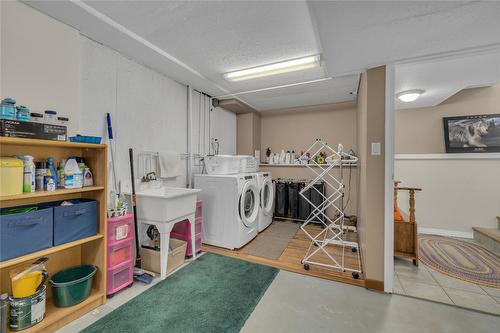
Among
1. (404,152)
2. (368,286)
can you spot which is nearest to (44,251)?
(368,286)

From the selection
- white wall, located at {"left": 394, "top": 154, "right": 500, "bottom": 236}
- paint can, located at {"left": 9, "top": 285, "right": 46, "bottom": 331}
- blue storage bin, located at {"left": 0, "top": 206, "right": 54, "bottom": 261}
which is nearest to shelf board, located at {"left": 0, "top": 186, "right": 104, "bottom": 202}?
blue storage bin, located at {"left": 0, "top": 206, "right": 54, "bottom": 261}

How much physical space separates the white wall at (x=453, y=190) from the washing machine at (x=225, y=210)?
315 cm

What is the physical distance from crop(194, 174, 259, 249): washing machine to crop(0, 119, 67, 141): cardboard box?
174 centimetres

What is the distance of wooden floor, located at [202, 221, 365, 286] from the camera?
2.27 m

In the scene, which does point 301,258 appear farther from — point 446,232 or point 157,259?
point 446,232

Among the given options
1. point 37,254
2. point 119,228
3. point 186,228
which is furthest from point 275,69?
point 37,254

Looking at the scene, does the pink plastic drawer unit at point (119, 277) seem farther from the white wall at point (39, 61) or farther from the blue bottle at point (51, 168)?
the white wall at point (39, 61)

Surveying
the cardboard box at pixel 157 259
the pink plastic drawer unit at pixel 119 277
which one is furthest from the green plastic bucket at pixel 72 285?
the cardboard box at pixel 157 259

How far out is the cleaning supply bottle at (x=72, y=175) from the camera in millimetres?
1639

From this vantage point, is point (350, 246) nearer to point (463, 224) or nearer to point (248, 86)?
point (463, 224)

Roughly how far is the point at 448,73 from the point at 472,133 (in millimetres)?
1781

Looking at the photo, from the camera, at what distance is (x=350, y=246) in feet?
9.63

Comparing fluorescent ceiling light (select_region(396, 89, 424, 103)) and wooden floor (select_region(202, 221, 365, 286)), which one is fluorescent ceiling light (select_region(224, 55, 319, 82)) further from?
wooden floor (select_region(202, 221, 365, 286))

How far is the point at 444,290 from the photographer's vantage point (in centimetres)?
205
